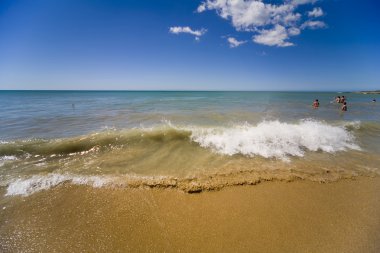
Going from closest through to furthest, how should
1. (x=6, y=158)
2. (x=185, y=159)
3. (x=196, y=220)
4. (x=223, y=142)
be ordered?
(x=196, y=220), (x=185, y=159), (x=6, y=158), (x=223, y=142)

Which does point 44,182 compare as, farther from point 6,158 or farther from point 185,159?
point 185,159

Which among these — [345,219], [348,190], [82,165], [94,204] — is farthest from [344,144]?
[82,165]

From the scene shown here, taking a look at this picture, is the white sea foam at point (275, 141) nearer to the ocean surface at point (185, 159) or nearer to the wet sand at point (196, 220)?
the ocean surface at point (185, 159)

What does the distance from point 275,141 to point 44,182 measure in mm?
7169

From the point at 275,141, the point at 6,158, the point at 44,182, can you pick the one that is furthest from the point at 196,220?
the point at 6,158

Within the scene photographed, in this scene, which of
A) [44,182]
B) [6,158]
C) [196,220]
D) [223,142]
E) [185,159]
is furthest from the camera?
[223,142]

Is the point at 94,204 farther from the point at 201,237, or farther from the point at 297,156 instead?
the point at 297,156

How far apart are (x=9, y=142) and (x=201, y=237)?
28.0ft

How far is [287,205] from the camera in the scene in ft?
11.9

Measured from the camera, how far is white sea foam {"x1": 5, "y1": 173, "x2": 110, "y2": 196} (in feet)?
13.4

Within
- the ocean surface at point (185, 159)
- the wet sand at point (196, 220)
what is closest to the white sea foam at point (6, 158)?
the ocean surface at point (185, 159)

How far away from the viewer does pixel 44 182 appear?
4.34m

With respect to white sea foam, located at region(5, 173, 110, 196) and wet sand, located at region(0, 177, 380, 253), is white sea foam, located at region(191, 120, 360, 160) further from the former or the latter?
white sea foam, located at region(5, 173, 110, 196)

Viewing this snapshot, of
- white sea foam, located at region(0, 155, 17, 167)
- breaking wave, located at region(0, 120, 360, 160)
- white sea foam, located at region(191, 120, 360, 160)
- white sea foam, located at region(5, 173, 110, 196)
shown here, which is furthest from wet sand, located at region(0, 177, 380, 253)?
white sea foam, located at region(0, 155, 17, 167)
